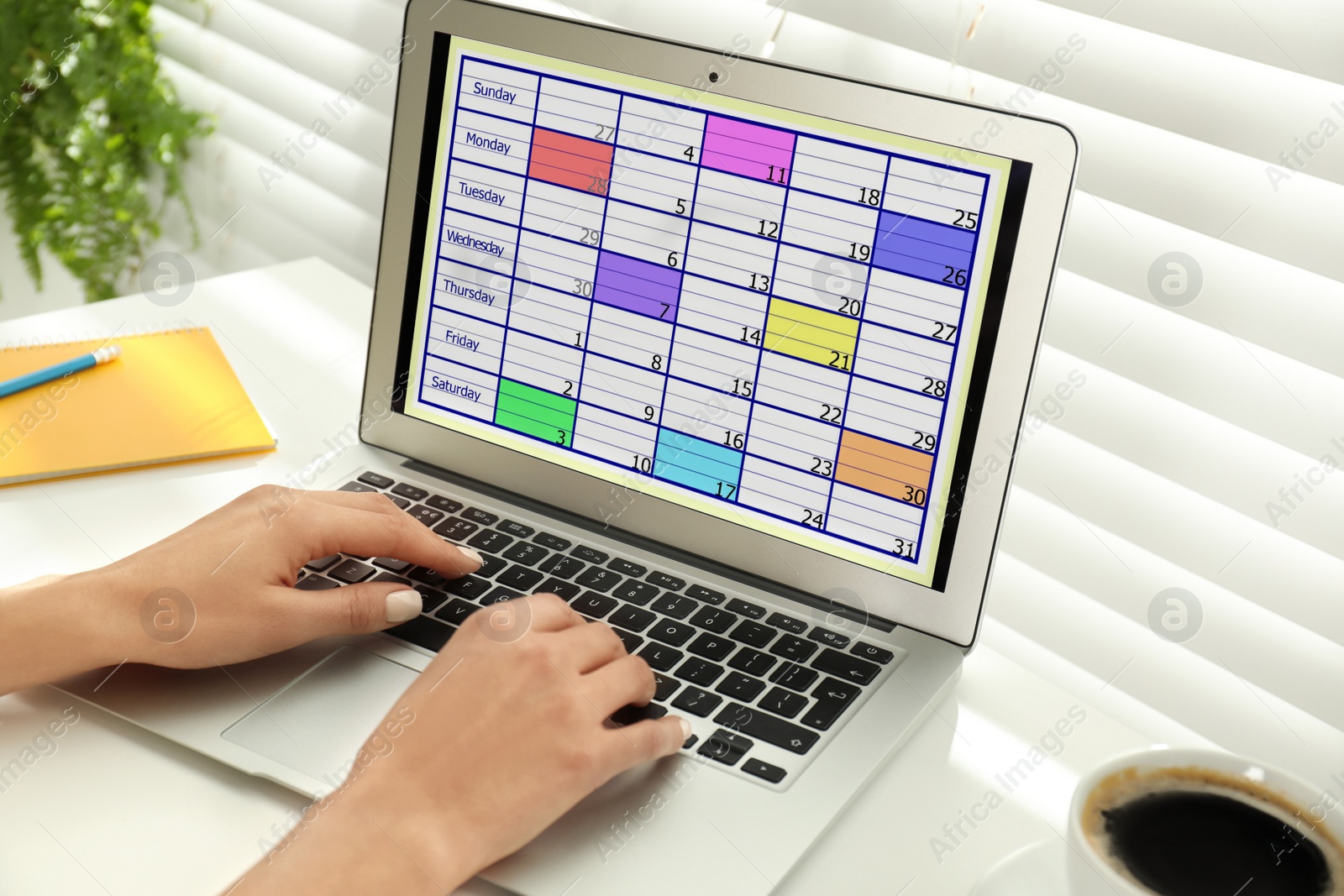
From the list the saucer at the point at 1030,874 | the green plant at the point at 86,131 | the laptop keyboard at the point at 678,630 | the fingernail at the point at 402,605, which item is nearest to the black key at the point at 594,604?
the laptop keyboard at the point at 678,630

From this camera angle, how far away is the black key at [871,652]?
0.67 meters

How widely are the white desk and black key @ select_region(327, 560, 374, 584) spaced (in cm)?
15

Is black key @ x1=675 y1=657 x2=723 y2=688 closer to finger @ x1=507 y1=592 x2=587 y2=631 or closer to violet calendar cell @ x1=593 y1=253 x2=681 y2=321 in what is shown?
finger @ x1=507 y1=592 x2=587 y2=631

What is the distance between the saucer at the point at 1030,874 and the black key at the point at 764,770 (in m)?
0.11

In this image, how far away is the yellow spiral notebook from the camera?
0.84m

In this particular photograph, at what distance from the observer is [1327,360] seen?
0.80 meters

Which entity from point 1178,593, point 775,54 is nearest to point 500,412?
point 775,54

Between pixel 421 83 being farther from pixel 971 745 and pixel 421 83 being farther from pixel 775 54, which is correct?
pixel 971 745

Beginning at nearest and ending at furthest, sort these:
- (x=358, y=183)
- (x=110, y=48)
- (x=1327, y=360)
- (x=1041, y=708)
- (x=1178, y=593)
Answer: (x=1041, y=708)
(x=1327, y=360)
(x=1178, y=593)
(x=358, y=183)
(x=110, y=48)

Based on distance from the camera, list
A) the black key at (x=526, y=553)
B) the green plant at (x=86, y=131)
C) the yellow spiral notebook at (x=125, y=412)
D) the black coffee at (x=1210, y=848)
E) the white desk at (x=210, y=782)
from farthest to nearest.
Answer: the green plant at (x=86, y=131) → the yellow spiral notebook at (x=125, y=412) → the black key at (x=526, y=553) → the white desk at (x=210, y=782) → the black coffee at (x=1210, y=848)

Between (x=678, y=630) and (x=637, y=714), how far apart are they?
8cm

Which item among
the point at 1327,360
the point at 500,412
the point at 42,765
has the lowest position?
the point at 42,765

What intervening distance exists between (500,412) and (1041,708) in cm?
Answer: 44

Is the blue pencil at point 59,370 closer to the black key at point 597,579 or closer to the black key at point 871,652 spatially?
the black key at point 597,579
